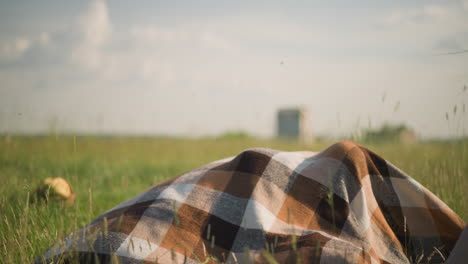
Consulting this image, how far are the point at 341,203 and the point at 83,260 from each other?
1.29m

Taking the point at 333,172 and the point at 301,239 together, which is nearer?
the point at 301,239

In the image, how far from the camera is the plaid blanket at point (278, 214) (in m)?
1.64

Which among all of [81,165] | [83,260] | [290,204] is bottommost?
[81,165]

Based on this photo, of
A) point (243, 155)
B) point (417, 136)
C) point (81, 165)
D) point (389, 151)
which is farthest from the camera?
point (81, 165)

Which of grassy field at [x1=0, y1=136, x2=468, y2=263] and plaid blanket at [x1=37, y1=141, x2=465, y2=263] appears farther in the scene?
grassy field at [x1=0, y1=136, x2=468, y2=263]

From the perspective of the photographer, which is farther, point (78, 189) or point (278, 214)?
point (78, 189)

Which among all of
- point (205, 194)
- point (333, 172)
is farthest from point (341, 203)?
point (205, 194)

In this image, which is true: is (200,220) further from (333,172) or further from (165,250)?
(333,172)

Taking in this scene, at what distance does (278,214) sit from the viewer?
1.78 metres

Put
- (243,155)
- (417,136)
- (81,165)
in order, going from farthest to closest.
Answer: (81,165) → (417,136) → (243,155)

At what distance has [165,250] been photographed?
1632mm

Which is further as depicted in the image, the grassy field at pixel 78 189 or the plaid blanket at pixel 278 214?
the grassy field at pixel 78 189

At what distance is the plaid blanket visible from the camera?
1640 mm

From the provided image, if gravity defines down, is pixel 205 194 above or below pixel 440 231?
above
